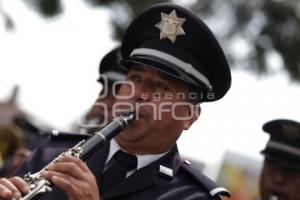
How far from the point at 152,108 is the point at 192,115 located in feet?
1.44


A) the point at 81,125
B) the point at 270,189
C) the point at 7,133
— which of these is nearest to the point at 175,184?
the point at 270,189

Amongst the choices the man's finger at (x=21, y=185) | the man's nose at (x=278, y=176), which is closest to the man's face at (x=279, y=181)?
the man's nose at (x=278, y=176)

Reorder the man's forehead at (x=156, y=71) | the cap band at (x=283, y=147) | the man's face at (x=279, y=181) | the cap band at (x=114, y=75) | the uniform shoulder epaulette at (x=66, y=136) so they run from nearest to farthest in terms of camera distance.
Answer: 1. the man's forehead at (x=156, y=71)
2. the uniform shoulder epaulette at (x=66, y=136)
3. the man's face at (x=279, y=181)
4. the cap band at (x=283, y=147)
5. the cap band at (x=114, y=75)

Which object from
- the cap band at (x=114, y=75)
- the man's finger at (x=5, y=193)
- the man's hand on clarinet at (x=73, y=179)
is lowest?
the cap band at (x=114, y=75)

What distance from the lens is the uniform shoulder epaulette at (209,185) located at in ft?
Result: 11.6

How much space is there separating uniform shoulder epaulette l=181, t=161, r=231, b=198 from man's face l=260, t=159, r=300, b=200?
1.53 meters

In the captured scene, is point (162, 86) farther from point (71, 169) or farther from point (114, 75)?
point (114, 75)

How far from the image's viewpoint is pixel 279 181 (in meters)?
5.11

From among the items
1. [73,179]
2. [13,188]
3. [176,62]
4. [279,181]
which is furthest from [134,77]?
[279,181]

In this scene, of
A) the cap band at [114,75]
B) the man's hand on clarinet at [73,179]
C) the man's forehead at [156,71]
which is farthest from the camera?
the cap band at [114,75]

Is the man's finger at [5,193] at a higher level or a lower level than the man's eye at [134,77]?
lower

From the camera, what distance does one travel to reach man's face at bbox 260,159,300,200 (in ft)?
16.6

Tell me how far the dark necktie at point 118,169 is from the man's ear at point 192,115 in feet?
1.29

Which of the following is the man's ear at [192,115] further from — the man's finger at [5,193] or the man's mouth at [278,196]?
the man's mouth at [278,196]
